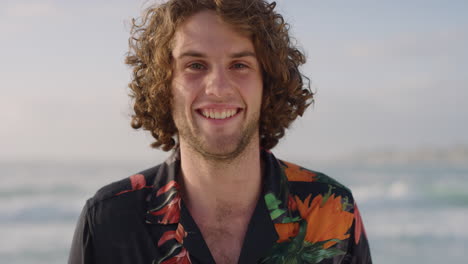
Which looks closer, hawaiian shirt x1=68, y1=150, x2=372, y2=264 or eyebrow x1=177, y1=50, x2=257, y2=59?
hawaiian shirt x1=68, y1=150, x2=372, y2=264

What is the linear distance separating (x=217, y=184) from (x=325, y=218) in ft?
2.18

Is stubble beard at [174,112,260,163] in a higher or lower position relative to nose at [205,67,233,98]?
lower

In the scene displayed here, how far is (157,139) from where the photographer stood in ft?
12.2

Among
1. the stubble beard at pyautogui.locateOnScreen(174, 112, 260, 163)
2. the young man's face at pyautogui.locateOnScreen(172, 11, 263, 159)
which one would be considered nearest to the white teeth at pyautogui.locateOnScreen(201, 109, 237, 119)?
the young man's face at pyautogui.locateOnScreen(172, 11, 263, 159)

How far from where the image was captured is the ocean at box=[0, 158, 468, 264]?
9.28 m

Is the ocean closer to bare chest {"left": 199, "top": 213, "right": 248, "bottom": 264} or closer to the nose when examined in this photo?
bare chest {"left": 199, "top": 213, "right": 248, "bottom": 264}

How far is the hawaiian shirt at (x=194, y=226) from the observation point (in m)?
2.84

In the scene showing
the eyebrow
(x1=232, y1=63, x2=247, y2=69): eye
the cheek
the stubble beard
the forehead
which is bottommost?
the stubble beard

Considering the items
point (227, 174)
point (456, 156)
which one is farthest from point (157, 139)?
point (456, 156)

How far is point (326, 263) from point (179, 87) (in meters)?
1.34

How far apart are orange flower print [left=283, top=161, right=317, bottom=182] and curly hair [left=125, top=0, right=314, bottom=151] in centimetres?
46

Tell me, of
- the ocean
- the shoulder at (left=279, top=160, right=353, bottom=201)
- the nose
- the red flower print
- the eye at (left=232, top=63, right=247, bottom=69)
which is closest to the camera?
the red flower print

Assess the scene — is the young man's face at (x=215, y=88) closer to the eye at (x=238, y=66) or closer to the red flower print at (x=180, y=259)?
the eye at (x=238, y=66)

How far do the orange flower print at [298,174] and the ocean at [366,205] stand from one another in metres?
5.85
